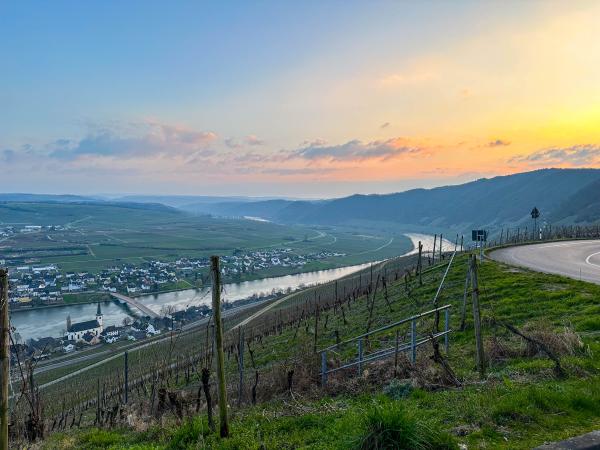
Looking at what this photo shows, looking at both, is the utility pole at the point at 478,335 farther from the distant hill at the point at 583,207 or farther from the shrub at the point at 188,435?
the distant hill at the point at 583,207

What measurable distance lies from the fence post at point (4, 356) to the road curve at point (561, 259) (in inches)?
751

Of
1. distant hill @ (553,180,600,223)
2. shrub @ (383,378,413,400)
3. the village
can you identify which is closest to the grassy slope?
shrub @ (383,378,413,400)

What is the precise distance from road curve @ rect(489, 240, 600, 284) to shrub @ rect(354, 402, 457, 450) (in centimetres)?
1509

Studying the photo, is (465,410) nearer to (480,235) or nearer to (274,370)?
(274,370)

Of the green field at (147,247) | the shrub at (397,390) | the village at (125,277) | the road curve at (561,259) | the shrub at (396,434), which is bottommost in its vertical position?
the village at (125,277)

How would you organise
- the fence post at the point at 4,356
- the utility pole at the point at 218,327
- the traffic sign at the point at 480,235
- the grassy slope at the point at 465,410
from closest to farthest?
the fence post at the point at 4,356, the grassy slope at the point at 465,410, the utility pole at the point at 218,327, the traffic sign at the point at 480,235

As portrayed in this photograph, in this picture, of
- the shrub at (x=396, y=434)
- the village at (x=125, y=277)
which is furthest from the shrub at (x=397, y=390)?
the village at (x=125, y=277)

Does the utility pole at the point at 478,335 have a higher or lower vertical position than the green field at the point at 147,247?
higher

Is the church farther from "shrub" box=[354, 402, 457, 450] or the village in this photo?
"shrub" box=[354, 402, 457, 450]

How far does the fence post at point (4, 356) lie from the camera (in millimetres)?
4555

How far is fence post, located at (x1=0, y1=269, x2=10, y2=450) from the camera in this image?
4555mm

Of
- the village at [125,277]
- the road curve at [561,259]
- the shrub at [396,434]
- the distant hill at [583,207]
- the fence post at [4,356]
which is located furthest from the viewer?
the distant hill at [583,207]

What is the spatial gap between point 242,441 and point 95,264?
424 ft

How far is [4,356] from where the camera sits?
4664 millimetres
